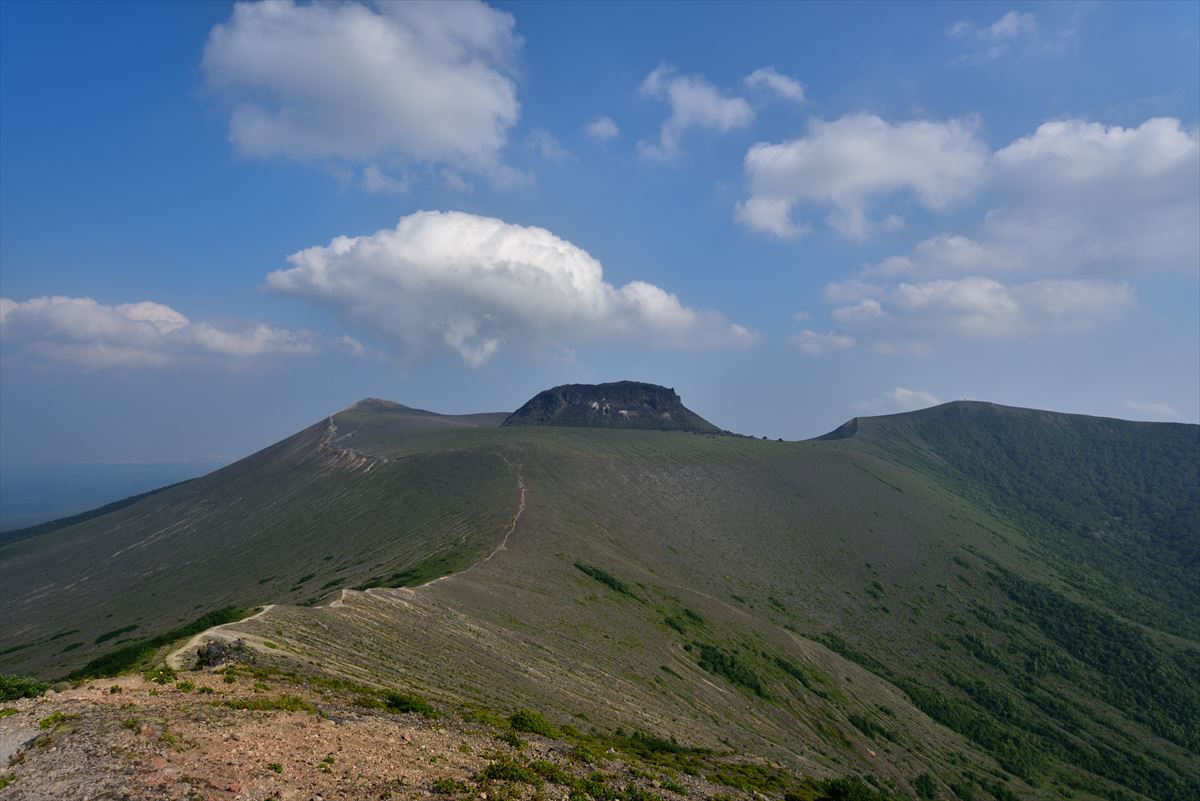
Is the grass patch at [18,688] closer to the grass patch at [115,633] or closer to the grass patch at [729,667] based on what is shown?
the grass patch at [729,667]

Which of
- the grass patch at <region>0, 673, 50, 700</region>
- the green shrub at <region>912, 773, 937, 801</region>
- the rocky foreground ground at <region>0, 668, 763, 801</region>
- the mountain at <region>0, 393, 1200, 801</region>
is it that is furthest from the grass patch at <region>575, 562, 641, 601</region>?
the grass patch at <region>0, 673, 50, 700</region>

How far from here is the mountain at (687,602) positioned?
1635 inches

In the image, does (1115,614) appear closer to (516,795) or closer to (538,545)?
(538,545)

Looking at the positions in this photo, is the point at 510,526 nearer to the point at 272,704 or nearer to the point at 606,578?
the point at 606,578

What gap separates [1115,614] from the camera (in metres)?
112

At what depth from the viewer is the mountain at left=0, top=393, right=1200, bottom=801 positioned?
41.5 meters

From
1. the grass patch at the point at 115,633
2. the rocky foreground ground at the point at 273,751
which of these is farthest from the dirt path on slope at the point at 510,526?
the grass patch at the point at 115,633

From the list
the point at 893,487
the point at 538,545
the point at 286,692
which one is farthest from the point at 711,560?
the point at 286,692

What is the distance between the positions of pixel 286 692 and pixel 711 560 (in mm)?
78984

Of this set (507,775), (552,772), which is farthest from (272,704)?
(552,772)

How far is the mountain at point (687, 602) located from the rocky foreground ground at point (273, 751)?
16.2 feet

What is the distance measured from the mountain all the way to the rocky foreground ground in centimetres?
494

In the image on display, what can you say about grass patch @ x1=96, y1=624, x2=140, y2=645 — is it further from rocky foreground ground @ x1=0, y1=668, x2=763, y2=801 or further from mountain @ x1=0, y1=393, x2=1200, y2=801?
rocky foreground ground @ x1=0, y1=668, x2=763, y2=801

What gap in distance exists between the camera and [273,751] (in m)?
18.8
